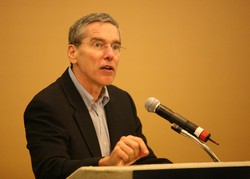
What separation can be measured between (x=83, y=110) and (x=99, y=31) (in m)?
0.45

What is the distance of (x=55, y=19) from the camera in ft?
8.74

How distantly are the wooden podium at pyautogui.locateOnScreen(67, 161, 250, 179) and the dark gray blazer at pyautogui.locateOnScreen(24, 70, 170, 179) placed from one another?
0.47 meters

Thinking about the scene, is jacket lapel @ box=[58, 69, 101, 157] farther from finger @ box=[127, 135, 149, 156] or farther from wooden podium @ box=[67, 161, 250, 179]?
wooden podium @ box=[67, 161, 250, 179]

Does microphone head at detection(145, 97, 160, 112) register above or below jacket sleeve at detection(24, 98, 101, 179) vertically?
above

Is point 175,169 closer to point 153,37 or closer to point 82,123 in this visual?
point 82,123

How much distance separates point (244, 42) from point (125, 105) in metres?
1.71

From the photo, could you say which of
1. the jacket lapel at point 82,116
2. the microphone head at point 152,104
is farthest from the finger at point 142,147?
the jacket lapel at point 82,116

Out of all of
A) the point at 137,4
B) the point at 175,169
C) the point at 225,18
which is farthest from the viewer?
the point at 225,18

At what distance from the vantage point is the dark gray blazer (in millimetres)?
1297

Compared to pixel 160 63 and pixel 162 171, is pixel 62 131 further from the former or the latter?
pixel 160 63

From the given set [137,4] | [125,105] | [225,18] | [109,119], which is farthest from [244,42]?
[109,119]

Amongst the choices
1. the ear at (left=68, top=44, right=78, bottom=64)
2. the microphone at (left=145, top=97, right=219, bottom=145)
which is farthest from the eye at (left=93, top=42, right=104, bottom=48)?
the microphone at (left=145, top=97, right=219, bottom=145)

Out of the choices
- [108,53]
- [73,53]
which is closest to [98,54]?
[108,53]

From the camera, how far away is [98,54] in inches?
66.8
